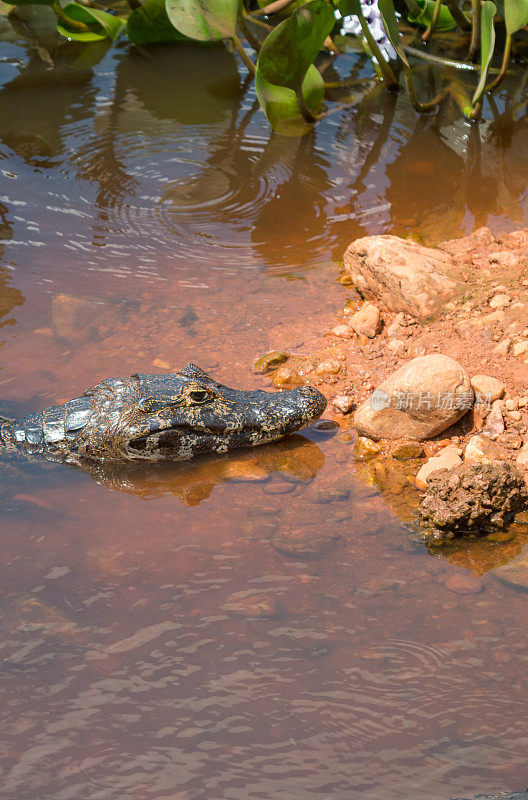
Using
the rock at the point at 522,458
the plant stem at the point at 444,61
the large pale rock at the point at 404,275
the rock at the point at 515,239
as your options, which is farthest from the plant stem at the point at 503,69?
the rock at the point at 522,458

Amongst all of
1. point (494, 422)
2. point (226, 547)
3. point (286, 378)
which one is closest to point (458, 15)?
point (286, 378)

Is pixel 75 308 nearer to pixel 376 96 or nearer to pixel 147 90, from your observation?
pixel 147 90

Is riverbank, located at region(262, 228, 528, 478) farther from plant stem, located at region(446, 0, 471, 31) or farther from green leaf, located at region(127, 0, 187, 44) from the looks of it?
green leaf, located at region(127, 0, 187, 44)

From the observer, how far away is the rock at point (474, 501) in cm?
352

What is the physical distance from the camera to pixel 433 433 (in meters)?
4.18

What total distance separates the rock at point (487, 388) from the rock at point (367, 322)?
3.09 feet

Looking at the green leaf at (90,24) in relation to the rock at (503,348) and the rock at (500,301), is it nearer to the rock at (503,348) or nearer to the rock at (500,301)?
the rock at (500,301)

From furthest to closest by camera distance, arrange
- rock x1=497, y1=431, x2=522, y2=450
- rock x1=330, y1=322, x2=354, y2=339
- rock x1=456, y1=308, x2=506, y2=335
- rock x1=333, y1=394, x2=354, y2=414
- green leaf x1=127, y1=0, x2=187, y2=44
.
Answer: green leaf x1=127, y1=0, x2=187, y2=44 → rock x1=330, y1=322, x2=354, y2=339 → rock x1=456, y1=308, x2=506, y2=335 → rock x1=333, y1=394, x2=354, y2=414 → rock x1=497, y1=431, x2=522, y2=450

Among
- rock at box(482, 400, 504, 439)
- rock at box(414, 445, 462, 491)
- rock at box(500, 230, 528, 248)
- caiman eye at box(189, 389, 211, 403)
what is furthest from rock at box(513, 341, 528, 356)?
caiman eye at box(189, 389, 211, 403)

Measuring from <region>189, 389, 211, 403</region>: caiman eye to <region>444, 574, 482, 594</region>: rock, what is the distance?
1.78 m

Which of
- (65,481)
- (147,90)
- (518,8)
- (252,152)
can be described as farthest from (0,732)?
(147,90)

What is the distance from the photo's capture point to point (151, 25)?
8.69 meters

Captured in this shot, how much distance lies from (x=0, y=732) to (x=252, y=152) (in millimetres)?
5859

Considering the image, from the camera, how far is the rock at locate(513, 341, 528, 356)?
14.3ft
